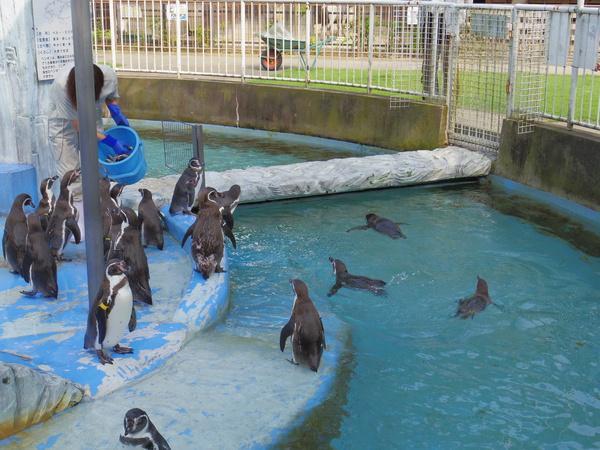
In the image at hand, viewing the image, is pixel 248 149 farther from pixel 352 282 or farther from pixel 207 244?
pixel 207 244

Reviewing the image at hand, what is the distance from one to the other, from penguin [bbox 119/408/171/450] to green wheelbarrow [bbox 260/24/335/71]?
10875 millimetres

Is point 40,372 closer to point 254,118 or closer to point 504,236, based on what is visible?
point 504,236

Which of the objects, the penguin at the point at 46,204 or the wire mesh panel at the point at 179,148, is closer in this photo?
the penguin at the point at 46,204

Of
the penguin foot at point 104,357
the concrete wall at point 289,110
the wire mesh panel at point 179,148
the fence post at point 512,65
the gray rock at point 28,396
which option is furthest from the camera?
the concrete wall at point 289,110

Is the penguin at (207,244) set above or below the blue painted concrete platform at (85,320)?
above

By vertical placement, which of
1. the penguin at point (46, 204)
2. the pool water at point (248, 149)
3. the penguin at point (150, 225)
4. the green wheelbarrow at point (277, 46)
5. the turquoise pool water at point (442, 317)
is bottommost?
the turquoise pool water at point (442, 317)

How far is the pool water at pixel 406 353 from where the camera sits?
4586 millimetres

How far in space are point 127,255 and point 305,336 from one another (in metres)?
1.44

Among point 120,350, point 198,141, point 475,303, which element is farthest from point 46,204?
point 475,303

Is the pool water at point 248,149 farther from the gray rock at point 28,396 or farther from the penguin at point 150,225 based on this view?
the gray rock at point 28,396

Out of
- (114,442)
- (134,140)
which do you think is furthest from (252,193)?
(114,442)

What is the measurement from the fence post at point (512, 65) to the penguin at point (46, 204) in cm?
560

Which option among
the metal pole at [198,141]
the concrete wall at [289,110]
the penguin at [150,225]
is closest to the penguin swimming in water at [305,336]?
the penguin at [150,225]

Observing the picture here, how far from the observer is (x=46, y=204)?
6.74 meters
